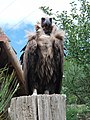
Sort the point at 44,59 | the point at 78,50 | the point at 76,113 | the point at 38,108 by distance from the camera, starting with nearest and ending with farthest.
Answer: the point at 38,108 → the point at 44,59 → the point at 78,50 → the point at 76,113

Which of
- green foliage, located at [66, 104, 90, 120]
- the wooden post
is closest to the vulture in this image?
the wooden post

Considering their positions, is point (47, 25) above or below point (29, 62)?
above

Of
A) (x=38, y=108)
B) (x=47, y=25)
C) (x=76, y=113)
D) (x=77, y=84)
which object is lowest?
(x=76, y=113)

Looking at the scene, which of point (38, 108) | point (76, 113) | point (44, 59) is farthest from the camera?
point (76, 113)

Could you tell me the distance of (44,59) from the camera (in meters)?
3.34

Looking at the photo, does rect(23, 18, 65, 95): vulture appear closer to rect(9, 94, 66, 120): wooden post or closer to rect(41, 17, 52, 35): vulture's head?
rect(41, 17, 52, 35): vulture's head

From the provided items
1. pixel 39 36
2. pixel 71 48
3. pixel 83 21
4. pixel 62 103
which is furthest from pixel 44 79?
pixel 83 21

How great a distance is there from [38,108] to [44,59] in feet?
4.40

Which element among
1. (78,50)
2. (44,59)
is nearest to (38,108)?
(44,59)

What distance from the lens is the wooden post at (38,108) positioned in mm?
2008

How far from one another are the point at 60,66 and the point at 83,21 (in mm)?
7481

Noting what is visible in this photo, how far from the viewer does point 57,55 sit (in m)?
3.37

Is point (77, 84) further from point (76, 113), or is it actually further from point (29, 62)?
point (29, 62)

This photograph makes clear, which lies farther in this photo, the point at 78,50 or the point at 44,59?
the point at 78,50
